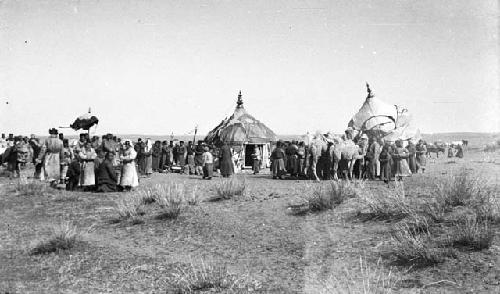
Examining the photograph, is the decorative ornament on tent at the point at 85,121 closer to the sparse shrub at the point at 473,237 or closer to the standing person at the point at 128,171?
the standing person at the point at 128,171

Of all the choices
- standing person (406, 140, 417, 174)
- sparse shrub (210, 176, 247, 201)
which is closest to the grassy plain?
sparse shrub (210, 176, 247, 201)

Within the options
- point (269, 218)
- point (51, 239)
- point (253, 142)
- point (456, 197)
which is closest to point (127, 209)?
point (51, 239)

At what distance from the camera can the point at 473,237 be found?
5.85 m

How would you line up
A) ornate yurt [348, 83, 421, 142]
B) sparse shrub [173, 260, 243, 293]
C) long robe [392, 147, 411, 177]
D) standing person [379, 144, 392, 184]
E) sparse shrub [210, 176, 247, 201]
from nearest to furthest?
sparse shrub [173, 260, 243, 293]
sparse shrub [210, 176, 247, 201]
long robe [392, 147, 411, 177]
standing person [379, 144, 392, 184]
ornate yurt [348, 83, 421, 142]

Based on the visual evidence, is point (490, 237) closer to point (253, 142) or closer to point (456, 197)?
point (456, 197)

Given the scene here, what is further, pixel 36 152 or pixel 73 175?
pixel 36 152

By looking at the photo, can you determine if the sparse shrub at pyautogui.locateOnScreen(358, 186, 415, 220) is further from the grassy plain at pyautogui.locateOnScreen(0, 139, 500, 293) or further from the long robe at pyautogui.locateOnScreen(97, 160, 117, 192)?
the long robe at pyautogui.locateOnScreen(97, 160, 117, 192)

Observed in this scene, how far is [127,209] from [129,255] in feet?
7.79

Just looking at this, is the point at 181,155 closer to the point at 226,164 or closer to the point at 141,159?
the point at 141,159

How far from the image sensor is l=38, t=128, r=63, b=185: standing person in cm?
1400

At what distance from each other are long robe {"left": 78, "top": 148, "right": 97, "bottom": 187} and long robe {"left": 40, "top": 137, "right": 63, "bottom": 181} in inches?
66.0

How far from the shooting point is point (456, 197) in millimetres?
7730

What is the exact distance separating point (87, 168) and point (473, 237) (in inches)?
419

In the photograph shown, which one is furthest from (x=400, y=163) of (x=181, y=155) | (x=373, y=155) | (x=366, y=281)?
(x=181, y=155)
